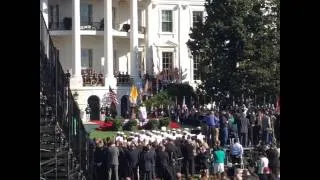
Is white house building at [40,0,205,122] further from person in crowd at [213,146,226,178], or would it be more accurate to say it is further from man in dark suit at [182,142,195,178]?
person in crowd at [213,146,226,178]

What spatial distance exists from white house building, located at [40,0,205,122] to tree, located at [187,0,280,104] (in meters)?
6.00

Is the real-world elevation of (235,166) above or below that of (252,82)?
below

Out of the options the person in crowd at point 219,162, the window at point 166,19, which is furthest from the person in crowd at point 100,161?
the window at point 166,19

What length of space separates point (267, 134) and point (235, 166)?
3924mm

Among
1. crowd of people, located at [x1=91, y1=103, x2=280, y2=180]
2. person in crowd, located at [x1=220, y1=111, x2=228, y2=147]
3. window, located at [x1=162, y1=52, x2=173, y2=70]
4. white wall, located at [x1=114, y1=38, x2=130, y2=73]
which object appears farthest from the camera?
window, located at [x1=162, y1=52, x2=173, y2=70]

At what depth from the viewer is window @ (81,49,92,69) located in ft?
135

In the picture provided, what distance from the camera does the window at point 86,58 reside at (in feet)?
135

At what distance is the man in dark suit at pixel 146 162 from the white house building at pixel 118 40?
21383 mm

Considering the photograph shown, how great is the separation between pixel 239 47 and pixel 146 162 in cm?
1852

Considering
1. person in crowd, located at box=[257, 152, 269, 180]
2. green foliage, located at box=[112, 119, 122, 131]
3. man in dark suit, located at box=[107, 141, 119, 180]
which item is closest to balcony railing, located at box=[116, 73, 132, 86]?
green foliage, located at box=[112, 119, 122, 131]

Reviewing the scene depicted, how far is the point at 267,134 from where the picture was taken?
19.2 meters

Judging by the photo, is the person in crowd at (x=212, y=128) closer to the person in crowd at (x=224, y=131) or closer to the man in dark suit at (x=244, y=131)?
the person in crowd at (x=224, y=131)
